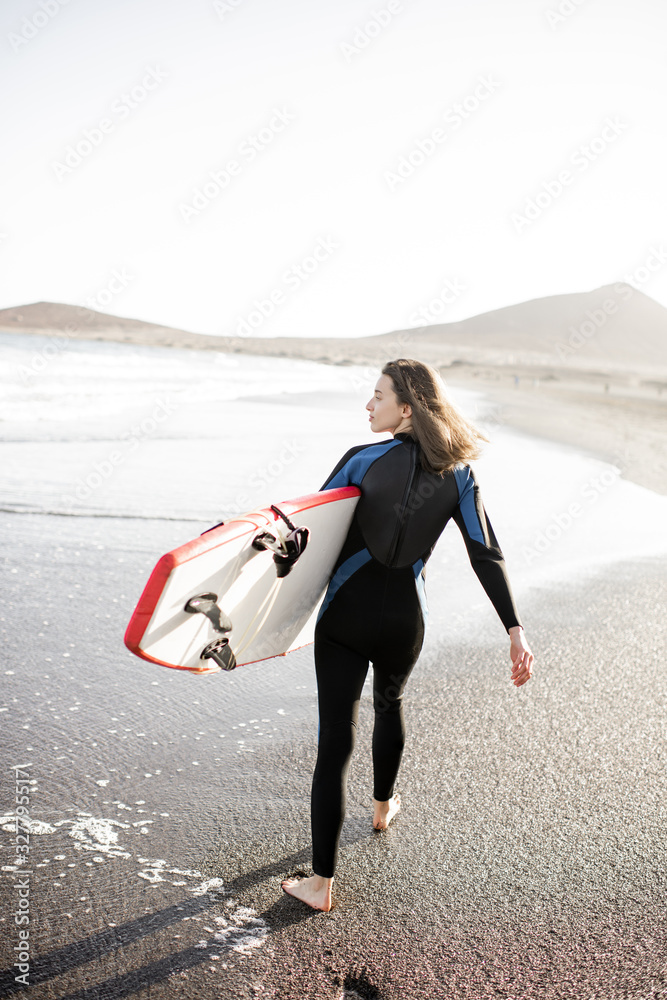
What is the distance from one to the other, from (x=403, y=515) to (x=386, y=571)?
0.20m

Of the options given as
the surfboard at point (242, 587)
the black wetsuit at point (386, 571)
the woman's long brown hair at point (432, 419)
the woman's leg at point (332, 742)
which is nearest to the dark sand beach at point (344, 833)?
the woman's leg at point (332, 742)

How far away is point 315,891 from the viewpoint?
7.89 ft

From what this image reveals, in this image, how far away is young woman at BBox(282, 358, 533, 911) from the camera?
2.54m

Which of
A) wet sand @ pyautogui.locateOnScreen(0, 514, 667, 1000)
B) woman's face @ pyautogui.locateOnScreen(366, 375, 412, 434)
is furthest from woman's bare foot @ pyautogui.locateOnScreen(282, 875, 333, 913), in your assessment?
woman's face @ pyautogui.locateOnScreen(366, 375, 412, 434)

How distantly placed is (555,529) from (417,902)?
583 cm

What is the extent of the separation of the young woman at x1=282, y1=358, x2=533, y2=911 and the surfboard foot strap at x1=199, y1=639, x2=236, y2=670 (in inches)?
11.8

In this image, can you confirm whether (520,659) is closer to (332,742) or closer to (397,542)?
(397,542)

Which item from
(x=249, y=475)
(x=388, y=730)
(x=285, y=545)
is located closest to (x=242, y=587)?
(x=285, y=545)

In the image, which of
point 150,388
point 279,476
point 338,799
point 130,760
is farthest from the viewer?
point 150,388

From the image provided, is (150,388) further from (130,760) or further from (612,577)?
(130,760)

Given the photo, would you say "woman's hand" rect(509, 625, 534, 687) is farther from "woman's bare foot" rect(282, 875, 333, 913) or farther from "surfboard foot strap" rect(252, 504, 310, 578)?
"woman's bare foot" rect(282, 875, 333, 913)

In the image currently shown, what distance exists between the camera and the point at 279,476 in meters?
9.62

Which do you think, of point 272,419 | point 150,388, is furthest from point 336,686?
point 150,388

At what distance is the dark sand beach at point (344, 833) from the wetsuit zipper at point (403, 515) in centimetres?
106
